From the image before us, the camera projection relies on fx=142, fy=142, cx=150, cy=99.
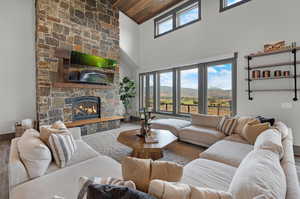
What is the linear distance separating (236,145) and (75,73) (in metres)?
4.45

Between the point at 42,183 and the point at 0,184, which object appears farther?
the point at 0,184

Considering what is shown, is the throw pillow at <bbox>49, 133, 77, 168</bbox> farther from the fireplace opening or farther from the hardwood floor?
the fireplace opening

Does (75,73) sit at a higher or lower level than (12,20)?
lower

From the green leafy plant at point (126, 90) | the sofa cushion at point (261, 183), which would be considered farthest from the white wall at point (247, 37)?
the sofa cushion at point (261, 183)

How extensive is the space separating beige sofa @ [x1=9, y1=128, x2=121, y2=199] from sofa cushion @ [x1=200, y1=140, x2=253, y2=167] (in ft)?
4.24

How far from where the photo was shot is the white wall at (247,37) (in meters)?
3.00

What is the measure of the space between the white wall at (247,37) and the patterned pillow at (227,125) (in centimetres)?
81

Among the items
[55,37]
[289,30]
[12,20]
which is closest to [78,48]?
[55,37]

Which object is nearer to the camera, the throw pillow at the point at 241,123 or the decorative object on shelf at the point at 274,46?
the throw pillow at the point at 241,123

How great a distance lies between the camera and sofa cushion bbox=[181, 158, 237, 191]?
1.32 m

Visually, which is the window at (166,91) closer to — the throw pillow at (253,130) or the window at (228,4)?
the window at (228,4)

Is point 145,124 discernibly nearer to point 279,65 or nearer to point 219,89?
point 219,89

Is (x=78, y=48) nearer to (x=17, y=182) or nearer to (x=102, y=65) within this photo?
(x=102, y=65)

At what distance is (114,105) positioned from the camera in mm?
5371
